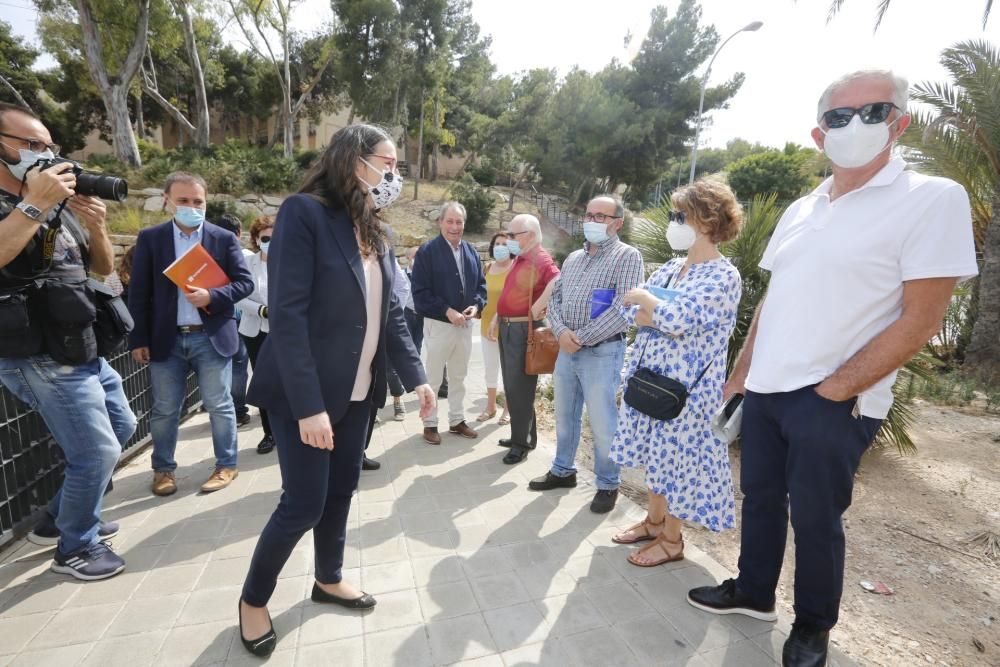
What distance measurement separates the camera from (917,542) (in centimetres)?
319

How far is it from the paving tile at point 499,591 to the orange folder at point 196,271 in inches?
97.6

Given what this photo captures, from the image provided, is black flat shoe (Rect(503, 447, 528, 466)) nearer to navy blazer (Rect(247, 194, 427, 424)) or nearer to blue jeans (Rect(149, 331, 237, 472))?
blue jeans (Rect(149, 331, 237, 472))

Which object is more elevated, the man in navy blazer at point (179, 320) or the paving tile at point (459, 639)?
the man in navy blazer at point (179, 320)

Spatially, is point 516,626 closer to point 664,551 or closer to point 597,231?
point 664,551

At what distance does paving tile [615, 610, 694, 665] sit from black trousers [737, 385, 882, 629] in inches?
17.6

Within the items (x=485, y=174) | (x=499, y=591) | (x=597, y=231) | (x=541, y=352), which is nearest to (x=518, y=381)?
(x=541, y=352)

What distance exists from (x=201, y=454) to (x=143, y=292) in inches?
59.0

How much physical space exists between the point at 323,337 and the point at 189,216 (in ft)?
6.98

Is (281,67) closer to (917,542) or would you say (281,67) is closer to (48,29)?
(48,29)

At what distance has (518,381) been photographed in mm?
4043

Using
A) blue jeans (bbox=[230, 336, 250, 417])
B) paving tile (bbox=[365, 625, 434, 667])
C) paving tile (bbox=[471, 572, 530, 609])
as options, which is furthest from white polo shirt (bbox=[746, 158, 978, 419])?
blue jeans (bbox=[230, 336, 250, 417])

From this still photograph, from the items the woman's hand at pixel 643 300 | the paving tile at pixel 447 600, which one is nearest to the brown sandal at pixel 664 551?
the paving tile at pixel 447 600

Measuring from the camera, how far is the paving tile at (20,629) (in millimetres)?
2074

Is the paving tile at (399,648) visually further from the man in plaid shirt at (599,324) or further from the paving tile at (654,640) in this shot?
the man in plaid shirt at (599,324)
